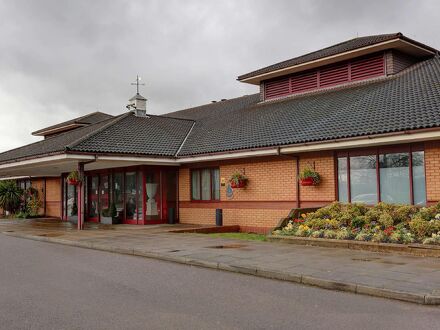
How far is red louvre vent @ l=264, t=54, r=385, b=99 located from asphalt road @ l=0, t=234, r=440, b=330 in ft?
42.1

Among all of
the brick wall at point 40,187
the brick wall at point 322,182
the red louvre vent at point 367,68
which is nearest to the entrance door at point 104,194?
the brick wall at point 322,182

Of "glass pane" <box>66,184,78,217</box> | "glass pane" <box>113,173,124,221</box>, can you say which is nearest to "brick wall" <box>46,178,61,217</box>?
"glass pane" <box>66,184,78,217</box>

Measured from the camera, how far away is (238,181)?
715 inches

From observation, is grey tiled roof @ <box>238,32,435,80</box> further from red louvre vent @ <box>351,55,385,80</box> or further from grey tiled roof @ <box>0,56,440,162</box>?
grey tiled roof @ <box>0,56,440,162</box>

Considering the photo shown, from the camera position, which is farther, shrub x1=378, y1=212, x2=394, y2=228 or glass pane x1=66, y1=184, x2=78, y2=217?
glass pane x1=66, y1=184, x2=78, y2=217

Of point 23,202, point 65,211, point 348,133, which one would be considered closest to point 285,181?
point 348,133

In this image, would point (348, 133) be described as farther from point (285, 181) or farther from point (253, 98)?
point (253, 98)

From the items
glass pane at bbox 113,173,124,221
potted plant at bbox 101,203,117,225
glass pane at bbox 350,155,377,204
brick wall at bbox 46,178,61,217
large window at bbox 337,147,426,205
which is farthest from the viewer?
brick wall at bbox 46,178,61,217

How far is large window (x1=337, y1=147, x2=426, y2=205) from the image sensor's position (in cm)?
1388

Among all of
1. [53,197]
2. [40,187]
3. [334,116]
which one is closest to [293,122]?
[334,116]

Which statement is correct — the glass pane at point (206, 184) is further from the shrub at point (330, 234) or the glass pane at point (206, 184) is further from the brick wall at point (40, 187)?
the brick wall at point (40, 187)

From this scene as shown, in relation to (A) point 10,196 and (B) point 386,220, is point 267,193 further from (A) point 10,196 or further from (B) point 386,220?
(A) point 10,196

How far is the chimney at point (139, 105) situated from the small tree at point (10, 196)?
1201 cm

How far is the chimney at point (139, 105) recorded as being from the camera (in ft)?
82.7
